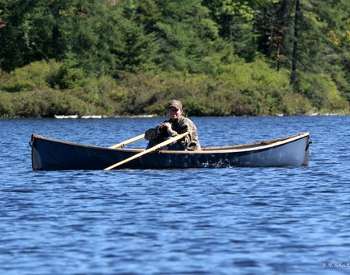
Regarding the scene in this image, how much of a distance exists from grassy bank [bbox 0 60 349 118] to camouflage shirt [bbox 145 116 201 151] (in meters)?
52.1

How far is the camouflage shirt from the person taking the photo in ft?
104

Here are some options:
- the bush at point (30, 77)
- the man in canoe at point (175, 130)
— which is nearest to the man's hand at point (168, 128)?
the man in canoe at point (175, 130)

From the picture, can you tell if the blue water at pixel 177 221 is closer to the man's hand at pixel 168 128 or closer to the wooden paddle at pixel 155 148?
the wooden paddle at pixel 155 148

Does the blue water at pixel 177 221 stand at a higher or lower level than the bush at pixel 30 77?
lower

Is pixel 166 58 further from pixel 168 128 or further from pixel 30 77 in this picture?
pixel 168 128

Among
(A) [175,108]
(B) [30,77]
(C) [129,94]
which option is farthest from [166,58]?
(A) [175,108]

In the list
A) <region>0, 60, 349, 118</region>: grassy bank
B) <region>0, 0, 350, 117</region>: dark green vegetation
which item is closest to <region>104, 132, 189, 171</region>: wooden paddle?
<region>0, 60, 349, 118</region>: grassy bank

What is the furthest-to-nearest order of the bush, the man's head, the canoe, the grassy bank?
Result: the bush
the grassy bank
the canoe
the man's head

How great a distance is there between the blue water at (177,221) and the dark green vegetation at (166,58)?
170ft

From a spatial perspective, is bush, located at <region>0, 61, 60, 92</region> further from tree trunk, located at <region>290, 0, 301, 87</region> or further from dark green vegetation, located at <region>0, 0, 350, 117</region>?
tree trunk, located at <region>290, 0, 301, 87</region>

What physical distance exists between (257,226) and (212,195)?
5.30 m

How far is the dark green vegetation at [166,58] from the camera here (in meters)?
88.3

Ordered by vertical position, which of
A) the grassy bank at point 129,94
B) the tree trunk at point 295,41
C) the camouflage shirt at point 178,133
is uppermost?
the tree trunk at point 295,41

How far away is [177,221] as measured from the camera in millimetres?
21781
